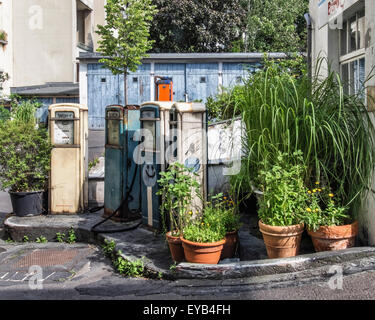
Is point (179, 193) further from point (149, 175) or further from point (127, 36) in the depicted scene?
point (127, 36)

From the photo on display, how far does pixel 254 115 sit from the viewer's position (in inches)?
201

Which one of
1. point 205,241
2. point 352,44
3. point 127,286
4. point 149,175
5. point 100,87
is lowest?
point 127,286

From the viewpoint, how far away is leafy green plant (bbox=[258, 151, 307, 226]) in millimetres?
4523

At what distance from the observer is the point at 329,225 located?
4.59 metres

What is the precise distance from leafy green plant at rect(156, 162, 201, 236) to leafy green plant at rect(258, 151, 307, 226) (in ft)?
2.67

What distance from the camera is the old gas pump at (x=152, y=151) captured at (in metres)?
5.89

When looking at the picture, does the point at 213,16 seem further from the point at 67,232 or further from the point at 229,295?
the point at 229,295

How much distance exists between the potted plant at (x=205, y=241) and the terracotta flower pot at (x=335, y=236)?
98 cm

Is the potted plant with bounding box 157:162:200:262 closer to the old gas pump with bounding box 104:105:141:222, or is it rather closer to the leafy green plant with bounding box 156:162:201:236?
the leafy green plant with bounding box 156:162:201:236

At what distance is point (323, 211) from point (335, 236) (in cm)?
28

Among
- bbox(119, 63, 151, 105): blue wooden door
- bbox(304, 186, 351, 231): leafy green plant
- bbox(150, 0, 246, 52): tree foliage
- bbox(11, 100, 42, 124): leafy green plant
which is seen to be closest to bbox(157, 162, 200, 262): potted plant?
bbox(304, 186, 351, 231): leafy green plant

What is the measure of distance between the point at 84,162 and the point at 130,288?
3.34 meters

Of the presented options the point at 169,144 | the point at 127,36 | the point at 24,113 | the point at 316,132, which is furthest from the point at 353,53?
the point at 127,36

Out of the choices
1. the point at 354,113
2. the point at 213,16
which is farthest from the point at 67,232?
the point at 213,16
